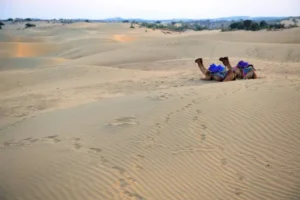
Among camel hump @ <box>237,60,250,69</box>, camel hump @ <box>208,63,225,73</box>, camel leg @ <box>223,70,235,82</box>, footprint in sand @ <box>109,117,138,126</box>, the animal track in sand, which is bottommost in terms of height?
footprint in sand @ <box>109,117,138,126</box>

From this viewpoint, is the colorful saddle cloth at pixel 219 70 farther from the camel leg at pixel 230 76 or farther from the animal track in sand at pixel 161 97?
the animal track in sand at pixel 161 97

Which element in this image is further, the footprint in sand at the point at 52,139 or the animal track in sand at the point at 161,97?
the animal track in sand at the point at 161,97

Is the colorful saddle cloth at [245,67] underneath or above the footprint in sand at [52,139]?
above

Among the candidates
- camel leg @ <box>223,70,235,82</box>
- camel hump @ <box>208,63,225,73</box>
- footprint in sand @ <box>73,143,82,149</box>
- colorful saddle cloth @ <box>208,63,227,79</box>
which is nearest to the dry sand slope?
footprint in sand @ <box>73,143,82,149</box>

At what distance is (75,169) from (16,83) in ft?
37.3

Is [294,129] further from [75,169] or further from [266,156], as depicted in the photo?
[75,169]

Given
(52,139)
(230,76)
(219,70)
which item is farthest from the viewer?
(219,70)

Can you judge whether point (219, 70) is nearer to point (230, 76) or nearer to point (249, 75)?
point (230, 76)

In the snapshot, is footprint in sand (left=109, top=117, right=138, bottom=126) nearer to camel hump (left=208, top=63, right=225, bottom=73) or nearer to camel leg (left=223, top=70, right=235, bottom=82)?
camel leg (left=223, top=70, right=235, bottom=82)

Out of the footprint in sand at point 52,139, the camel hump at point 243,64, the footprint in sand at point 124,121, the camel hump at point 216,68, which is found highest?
the camel hump at point 243,64

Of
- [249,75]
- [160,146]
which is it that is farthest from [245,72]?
[160,146]

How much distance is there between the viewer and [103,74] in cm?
1552

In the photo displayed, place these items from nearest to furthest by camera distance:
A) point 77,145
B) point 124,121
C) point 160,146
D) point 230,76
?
point 160,146, point 77,145, point 124,121, point 230,76

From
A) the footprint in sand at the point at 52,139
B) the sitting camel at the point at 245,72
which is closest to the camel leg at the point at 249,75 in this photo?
the sitting camel at the point at 245,72
